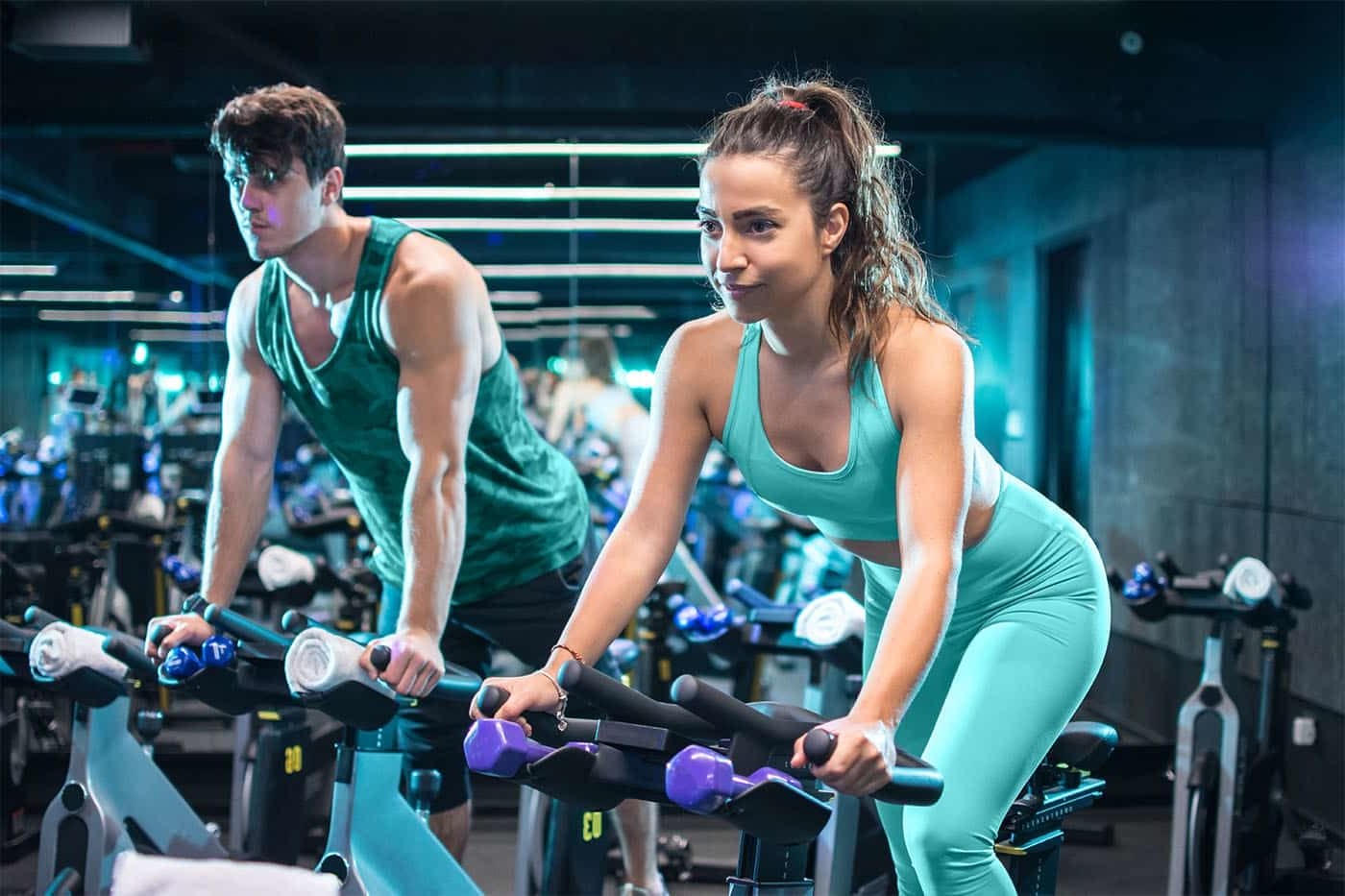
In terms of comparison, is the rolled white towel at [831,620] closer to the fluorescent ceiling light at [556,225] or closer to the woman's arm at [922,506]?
the woman's arm at [922,506]

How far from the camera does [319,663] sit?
6.77 feet

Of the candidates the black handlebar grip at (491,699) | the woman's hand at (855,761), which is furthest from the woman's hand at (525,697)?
the woman's hand at (855,761)

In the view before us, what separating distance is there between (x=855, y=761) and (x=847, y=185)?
78cm

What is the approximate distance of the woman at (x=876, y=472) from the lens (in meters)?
1.64

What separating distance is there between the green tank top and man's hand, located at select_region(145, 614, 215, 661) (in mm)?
524

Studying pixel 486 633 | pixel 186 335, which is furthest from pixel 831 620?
pixel 186 335

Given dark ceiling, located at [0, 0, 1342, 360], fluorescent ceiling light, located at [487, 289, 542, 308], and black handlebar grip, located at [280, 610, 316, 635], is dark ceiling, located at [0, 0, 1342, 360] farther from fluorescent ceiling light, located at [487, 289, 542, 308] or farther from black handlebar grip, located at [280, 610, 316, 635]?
black handlebar grip, located at [280, 610, 316, 635]

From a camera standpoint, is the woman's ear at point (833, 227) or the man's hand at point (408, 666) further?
the man's hand at point (408, 666)

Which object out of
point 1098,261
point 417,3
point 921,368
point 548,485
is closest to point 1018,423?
point 1098,261

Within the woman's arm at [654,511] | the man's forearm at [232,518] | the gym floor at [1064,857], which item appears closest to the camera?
the woman's arm at [654,511]

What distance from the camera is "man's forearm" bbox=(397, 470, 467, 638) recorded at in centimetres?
233

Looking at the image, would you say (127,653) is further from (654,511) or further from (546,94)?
(546,94)

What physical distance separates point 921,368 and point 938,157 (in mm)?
4249

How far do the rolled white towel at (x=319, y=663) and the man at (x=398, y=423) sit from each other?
41 millimetres
